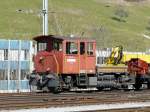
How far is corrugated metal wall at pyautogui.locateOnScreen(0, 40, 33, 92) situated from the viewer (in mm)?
44531

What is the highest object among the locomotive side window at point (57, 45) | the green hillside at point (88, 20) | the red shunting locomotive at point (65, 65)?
the green hillside at point (88, 20)

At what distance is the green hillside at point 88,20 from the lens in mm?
102694

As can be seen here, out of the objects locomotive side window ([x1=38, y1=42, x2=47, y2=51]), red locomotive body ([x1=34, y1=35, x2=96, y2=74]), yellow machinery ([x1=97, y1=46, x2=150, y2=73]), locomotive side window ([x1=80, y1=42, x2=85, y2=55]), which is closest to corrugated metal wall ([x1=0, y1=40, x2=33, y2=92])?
yellow machinery ([x1=97, y1=46, x2=150, y2=73])

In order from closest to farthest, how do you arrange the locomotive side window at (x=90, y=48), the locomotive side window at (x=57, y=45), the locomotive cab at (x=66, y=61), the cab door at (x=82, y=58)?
the locomotive cab at (x=66, y=61) < the locomotive side window at (x=57, y=45) < the cab door at (x=82, y=58) < the locomotive side window at (x=90, y=48)

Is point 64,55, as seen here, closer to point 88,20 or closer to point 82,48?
point 82,48

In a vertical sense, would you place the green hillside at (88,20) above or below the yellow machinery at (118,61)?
above

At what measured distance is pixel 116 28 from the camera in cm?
A: 12725

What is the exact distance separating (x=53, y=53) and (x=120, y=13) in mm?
104393

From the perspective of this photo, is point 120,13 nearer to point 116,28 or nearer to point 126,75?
point 116,28

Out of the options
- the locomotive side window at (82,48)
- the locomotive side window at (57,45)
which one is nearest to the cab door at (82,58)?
the locomotive side window at (82,48)

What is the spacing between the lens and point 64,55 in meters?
36.3

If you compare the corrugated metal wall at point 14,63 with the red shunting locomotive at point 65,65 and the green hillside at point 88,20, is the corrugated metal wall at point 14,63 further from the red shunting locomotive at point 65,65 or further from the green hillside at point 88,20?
the green hillside at point 88,20

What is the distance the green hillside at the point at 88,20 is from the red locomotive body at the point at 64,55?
49.0 meters

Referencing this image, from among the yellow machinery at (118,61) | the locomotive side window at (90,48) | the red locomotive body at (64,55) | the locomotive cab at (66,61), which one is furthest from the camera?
the yellow machinery at (118,61)
